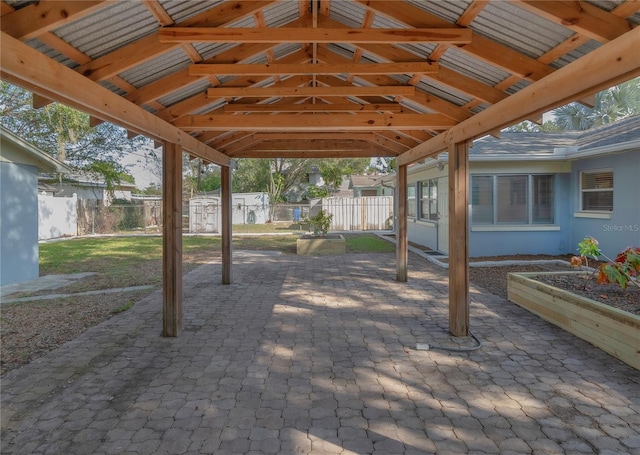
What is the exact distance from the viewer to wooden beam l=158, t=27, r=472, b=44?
3.22 meters

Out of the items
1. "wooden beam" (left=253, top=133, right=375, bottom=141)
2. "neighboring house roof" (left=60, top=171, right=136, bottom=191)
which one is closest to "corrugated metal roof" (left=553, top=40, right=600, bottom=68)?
"wooden beam" (left=253, top=133, right=375, bottom=141)

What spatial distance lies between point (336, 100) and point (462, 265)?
329cm

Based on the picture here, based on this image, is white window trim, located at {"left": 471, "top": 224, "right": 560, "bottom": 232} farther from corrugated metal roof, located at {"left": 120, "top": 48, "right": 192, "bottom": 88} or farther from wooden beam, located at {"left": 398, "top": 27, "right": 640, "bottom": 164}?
corrugated metal roof, located at {"left": 120, "top": 48, "right": 192, "bottom": 88}

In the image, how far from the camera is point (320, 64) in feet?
13.2

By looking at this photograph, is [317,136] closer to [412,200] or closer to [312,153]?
[312,153]

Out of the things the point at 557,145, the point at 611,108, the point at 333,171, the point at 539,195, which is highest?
the point at 611,108

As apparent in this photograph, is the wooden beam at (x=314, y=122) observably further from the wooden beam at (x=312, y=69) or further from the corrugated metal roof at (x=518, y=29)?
the corrugated metal roof at (x=518, y=29)

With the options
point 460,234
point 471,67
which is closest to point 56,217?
point 460,234

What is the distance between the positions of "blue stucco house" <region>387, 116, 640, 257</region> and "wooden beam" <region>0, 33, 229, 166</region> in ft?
26.2

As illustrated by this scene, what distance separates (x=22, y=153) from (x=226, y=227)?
4.62 meters

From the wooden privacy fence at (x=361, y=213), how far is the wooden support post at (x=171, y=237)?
1736cm

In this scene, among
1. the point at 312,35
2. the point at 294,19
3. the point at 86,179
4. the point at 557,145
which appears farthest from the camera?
the point at 86,179

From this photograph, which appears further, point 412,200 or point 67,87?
point 412,200

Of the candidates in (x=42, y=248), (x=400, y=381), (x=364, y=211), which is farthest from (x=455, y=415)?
(x=364, y=211)
